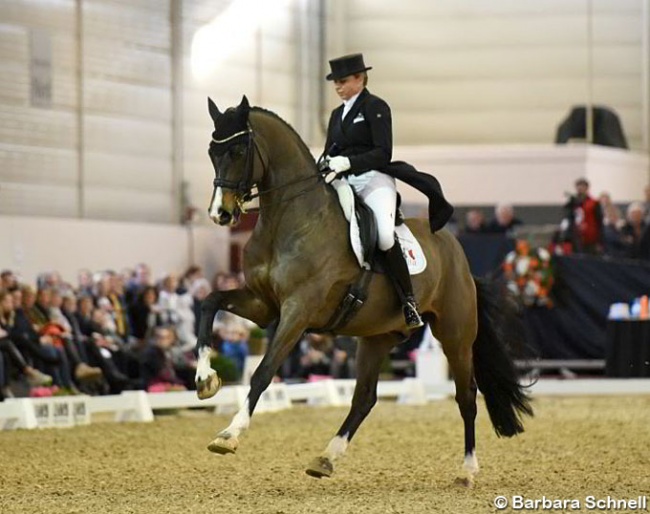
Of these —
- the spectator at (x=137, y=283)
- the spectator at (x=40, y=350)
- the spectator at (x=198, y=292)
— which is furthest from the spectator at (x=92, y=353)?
the spectator at (x=198, y=292)

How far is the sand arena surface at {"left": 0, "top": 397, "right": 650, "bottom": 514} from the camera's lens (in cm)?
688

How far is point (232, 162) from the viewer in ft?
23.7

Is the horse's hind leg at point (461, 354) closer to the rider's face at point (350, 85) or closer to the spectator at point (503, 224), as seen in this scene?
the rider's face at point (350, 85)

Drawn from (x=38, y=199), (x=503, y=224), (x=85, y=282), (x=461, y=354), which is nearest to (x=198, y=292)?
(x=85, y=282)

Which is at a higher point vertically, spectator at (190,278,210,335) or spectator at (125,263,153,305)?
spectator at (125,263,153,305)

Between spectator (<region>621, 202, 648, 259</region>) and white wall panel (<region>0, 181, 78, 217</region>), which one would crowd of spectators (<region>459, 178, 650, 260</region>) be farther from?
white wall panel (<region>0, 181, 78, 217</region>)

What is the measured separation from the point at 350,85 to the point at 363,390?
170 centimetres

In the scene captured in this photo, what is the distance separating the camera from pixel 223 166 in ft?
23.6

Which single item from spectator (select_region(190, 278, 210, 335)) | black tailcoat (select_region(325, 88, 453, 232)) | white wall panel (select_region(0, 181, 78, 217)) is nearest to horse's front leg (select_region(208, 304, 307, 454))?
black tailcoat (select_region(325, 88, 453, 232))

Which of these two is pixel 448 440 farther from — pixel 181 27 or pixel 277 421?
pixel 181 27

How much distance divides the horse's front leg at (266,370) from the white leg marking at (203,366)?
0.74 feet

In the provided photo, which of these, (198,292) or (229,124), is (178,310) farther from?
(229,124)

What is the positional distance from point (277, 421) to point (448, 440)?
274cm

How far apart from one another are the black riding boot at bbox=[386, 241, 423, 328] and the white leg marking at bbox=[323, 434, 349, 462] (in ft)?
2.45
